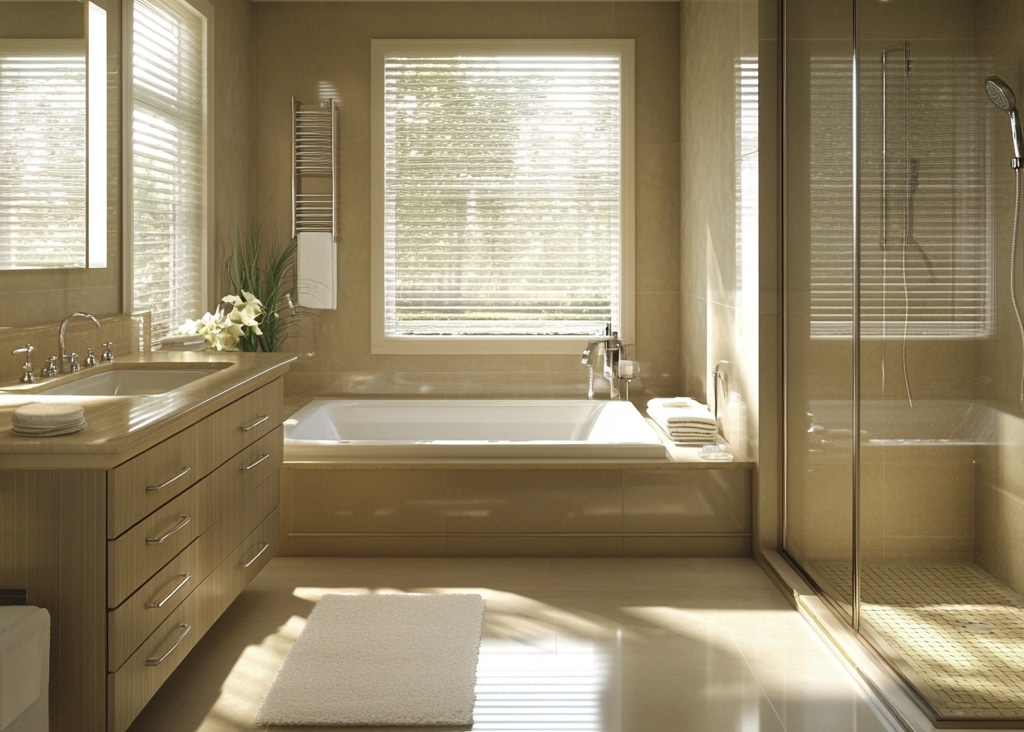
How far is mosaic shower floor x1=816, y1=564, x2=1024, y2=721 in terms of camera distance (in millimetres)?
2312

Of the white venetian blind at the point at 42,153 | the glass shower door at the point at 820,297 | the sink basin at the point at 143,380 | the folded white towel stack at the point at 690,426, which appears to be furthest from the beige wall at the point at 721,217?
the white venetian blind at the point at 42,153

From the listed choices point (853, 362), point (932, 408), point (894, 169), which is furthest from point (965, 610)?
point (894, 169)

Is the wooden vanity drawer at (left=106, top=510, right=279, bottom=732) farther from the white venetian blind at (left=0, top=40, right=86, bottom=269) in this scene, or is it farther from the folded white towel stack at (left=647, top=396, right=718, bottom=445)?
the folded white towel stack at (left=647, top=396, right=718, bottom=445)

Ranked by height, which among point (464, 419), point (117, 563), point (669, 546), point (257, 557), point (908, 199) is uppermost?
point (908, 199)

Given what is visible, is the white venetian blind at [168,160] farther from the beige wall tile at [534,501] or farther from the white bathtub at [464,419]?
the beige wall tile at [534,501]

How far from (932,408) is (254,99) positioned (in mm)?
4094

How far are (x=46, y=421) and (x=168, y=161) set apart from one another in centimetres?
269

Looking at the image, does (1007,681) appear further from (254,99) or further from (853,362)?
(254,99)

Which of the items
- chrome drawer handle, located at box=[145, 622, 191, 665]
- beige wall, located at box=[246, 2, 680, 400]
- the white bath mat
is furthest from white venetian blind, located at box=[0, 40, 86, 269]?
beige wall, located at box=[246, 2, 680, 400]

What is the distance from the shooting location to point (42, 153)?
3.28 m

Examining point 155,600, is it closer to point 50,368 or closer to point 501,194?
point 50,368

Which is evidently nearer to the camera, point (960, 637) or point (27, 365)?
point (960, 637)

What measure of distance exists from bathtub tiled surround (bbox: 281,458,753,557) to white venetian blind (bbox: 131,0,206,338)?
3.68ft

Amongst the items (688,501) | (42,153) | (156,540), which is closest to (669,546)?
(688,501)
